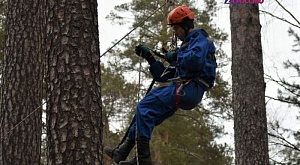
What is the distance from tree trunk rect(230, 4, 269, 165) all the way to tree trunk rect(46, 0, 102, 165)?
2.62 meters

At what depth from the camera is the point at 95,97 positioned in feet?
11.6

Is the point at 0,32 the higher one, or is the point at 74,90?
the point at 0,32

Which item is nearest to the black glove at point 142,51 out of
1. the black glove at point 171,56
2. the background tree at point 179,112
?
the black glove at point 171,56

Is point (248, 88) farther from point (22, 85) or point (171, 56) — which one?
point (22, 85)

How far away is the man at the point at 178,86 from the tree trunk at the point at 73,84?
67 centimetres

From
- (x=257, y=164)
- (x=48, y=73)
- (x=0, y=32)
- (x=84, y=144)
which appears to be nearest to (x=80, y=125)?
(x=84, y=144)

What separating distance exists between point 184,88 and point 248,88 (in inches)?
73.5

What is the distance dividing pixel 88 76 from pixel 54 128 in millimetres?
399

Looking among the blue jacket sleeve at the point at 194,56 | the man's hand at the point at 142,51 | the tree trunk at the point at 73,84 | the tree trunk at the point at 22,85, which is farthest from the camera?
the tree trunk at the point at 22,85

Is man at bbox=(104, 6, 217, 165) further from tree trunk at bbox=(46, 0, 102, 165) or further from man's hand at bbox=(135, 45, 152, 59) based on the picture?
tree trunk at bbox=(46, 0, 102, 165)

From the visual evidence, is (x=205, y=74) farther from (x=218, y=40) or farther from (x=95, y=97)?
(x=218, y=40)

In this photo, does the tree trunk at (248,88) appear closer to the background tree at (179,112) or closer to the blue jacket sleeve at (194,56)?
the blue jacket sleeve at (194,56)

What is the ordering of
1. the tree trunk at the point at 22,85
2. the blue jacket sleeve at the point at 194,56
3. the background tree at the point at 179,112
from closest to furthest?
the blue jacket sleeve at the point at 194,56, the tree trunk at the point at 22,85, the background tree at the point at 179,112

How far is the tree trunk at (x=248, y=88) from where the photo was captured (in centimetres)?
570
